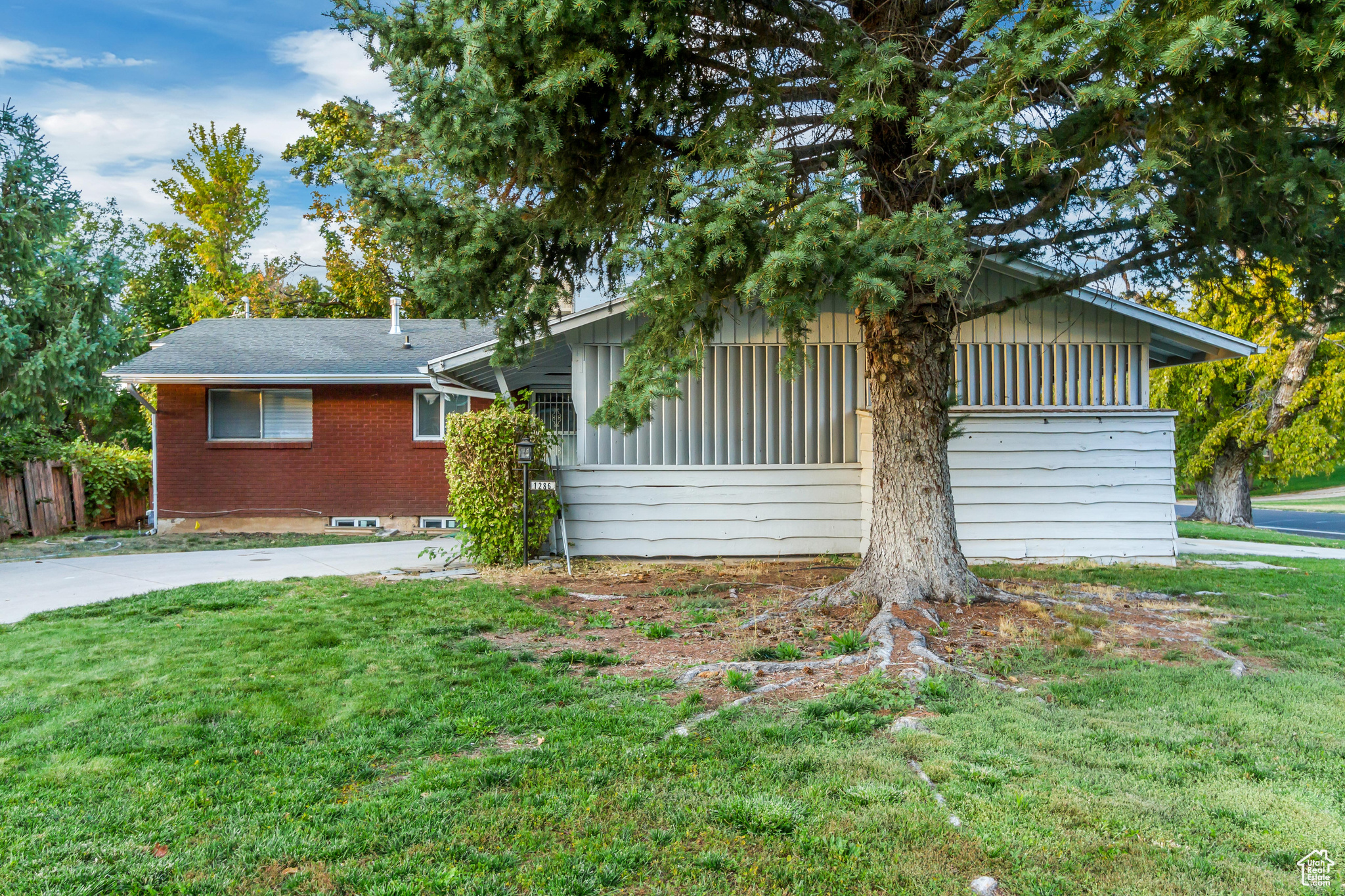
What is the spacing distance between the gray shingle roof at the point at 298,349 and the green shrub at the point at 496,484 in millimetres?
4002

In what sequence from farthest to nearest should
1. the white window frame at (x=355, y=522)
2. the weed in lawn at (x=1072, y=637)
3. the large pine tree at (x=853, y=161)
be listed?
the white window frame at (x=355, y=522) → the weed in lawn at (x=1072, y=637) → the large pine tree at (x=853, y=161)

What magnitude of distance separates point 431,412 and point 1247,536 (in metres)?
14.2

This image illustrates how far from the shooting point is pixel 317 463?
14016mm

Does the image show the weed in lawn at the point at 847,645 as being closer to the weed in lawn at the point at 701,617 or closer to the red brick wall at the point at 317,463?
the weed in lawn at the point at 701,617

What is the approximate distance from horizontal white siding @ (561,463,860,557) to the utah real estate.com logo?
714 centimetres

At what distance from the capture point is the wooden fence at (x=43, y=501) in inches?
523

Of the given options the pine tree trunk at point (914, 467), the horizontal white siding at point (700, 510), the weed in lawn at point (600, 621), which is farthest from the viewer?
the horizontal white siding at point (700, 510)

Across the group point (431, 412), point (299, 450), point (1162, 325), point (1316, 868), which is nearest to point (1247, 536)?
point (1162, 325)

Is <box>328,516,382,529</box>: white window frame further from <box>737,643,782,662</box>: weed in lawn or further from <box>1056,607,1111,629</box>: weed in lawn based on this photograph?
<box>1056,607,1111,629</box>: weed in lawn

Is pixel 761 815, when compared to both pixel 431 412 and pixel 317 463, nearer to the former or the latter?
pixel 431 412

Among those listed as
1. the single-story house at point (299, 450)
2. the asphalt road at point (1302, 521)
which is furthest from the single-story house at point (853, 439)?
the asphalt road at point (1302, 521)

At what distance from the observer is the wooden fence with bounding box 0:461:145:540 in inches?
523

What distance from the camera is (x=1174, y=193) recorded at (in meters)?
6.11

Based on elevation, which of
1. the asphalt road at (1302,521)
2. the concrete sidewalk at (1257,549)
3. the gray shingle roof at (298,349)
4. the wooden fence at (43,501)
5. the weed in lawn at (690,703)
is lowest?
the asphalt road at (1302,521)
